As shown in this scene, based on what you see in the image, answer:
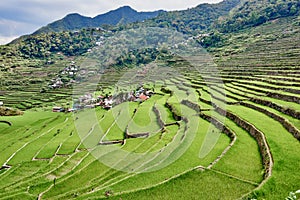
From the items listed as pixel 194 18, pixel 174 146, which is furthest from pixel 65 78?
pixel 194 18

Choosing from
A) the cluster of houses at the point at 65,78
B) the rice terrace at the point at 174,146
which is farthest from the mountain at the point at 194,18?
the rice terrace at the point at 174,146

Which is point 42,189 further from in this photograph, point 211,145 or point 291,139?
point 291,139

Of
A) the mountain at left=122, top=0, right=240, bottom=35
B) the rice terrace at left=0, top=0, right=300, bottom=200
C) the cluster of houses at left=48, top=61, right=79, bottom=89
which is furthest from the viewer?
the mountain at left=122, top=0, right=240, bottom=35

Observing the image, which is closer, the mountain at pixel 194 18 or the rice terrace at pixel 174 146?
the rice terrace at pixel 174 146

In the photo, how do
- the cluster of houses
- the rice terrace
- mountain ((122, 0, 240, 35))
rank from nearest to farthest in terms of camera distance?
the rice terrace < the cluster of houses < mountain ((122, 0, 240, 35))

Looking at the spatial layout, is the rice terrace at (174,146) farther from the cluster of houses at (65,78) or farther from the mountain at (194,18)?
the mountain at (194,18)

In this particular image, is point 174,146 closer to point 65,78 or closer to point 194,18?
point 65,78

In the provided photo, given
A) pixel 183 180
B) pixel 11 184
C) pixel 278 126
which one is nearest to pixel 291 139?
pixel 278 126

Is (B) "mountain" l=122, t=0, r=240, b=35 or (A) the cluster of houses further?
(B) "mountain" l=122, t=0, r=240, b=35

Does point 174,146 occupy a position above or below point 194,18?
below

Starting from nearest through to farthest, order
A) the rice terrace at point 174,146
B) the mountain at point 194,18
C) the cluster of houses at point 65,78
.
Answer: the rice terrace at point 174,146 → the cluster of houses at point 65,78 → the mountain at point 194,18

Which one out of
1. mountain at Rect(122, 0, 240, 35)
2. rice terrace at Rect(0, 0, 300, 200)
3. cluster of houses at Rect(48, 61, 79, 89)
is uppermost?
mountain at Rect(122, 0, 240, 35)

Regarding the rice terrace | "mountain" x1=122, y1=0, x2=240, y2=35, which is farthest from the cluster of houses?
"mountain" x1=122, y1=0, x2=240, y2=35

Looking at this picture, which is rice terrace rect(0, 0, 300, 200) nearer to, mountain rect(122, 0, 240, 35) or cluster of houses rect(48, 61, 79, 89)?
cluster of houses rect(48, 61, 79, 89)
